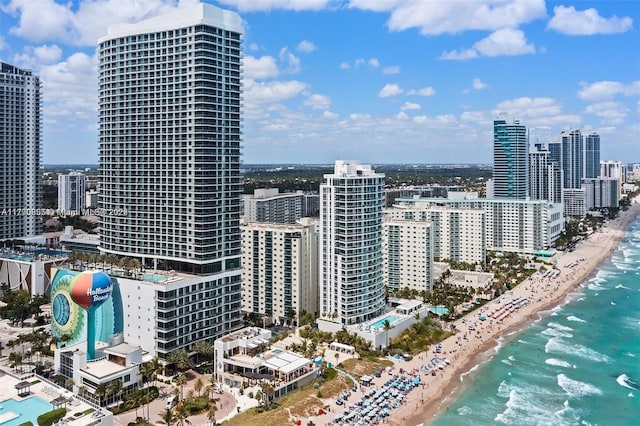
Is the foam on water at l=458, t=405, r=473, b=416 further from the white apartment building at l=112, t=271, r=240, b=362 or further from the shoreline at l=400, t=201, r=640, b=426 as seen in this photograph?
the white apartment building at l=112, t=271, r=240, b=362

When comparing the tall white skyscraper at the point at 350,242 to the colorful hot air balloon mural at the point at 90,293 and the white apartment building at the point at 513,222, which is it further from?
the white apartment building at the point at 513,222

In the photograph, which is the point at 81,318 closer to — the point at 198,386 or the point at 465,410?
the point at 198,386

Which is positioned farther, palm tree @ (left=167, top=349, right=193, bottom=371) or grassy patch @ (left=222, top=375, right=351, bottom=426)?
palm tree @ (left=167, top=349, right=193, bottom=371)

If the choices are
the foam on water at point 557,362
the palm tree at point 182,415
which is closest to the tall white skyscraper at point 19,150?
the palm tree at point 182,415

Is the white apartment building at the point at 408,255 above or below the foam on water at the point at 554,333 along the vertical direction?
above

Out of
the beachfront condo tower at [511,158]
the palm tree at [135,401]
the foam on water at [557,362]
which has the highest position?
the beachfront condo tower at [511,158]

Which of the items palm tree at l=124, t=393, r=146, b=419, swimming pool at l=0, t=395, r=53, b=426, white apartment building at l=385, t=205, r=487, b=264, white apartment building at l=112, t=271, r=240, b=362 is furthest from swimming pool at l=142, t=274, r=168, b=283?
white apartment building at l=385, t=205, r=487, b=264
